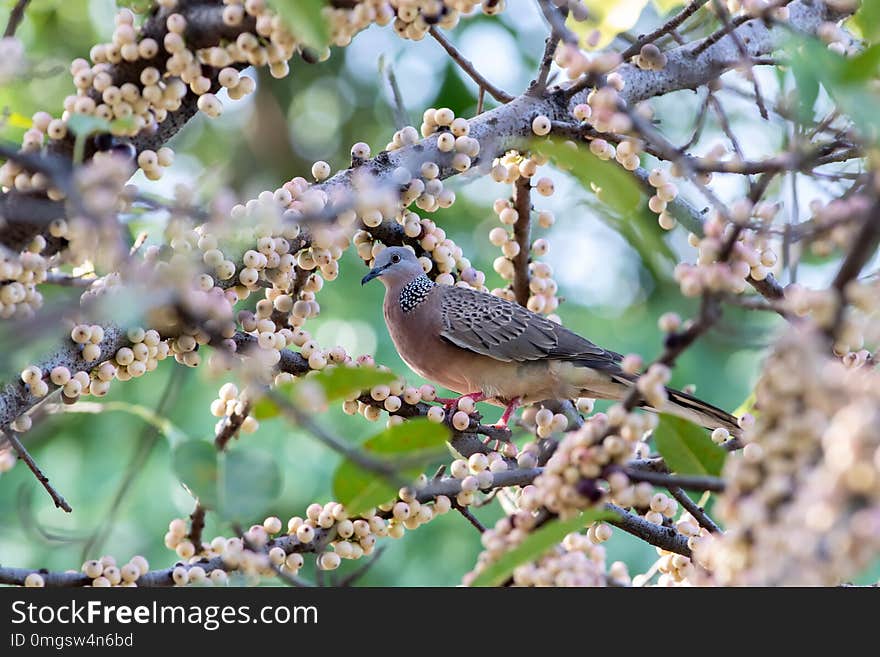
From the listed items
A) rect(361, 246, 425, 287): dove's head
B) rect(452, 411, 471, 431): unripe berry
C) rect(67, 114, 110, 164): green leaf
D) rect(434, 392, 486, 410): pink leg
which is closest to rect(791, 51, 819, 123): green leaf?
rect(67, 114, 110, 164): green leaf

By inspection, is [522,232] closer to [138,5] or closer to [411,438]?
[138,5]

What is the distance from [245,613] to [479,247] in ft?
16.7

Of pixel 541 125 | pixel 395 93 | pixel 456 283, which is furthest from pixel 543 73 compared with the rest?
pixel 456 283

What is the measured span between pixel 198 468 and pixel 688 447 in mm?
701

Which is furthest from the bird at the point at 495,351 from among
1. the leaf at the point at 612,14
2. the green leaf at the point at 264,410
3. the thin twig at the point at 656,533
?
the green leaf at the point at 264,410

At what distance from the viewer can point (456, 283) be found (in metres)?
2.94

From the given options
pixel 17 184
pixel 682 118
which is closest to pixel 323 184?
pixel 17 184

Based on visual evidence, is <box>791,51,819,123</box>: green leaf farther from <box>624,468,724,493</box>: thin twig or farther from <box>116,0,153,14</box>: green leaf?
<box>116,0,153,14</box>: green leaf

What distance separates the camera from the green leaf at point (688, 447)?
61.8 inches

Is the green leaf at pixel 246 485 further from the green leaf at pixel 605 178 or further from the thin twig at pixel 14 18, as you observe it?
the thin twig at pixel 14 18

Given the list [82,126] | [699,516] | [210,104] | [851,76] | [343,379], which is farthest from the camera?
[699,516]

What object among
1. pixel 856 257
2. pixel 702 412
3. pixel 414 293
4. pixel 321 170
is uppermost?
pixel 414 293

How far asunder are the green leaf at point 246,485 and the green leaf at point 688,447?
56 cm

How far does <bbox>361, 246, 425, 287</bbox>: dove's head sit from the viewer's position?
3.56 metres
